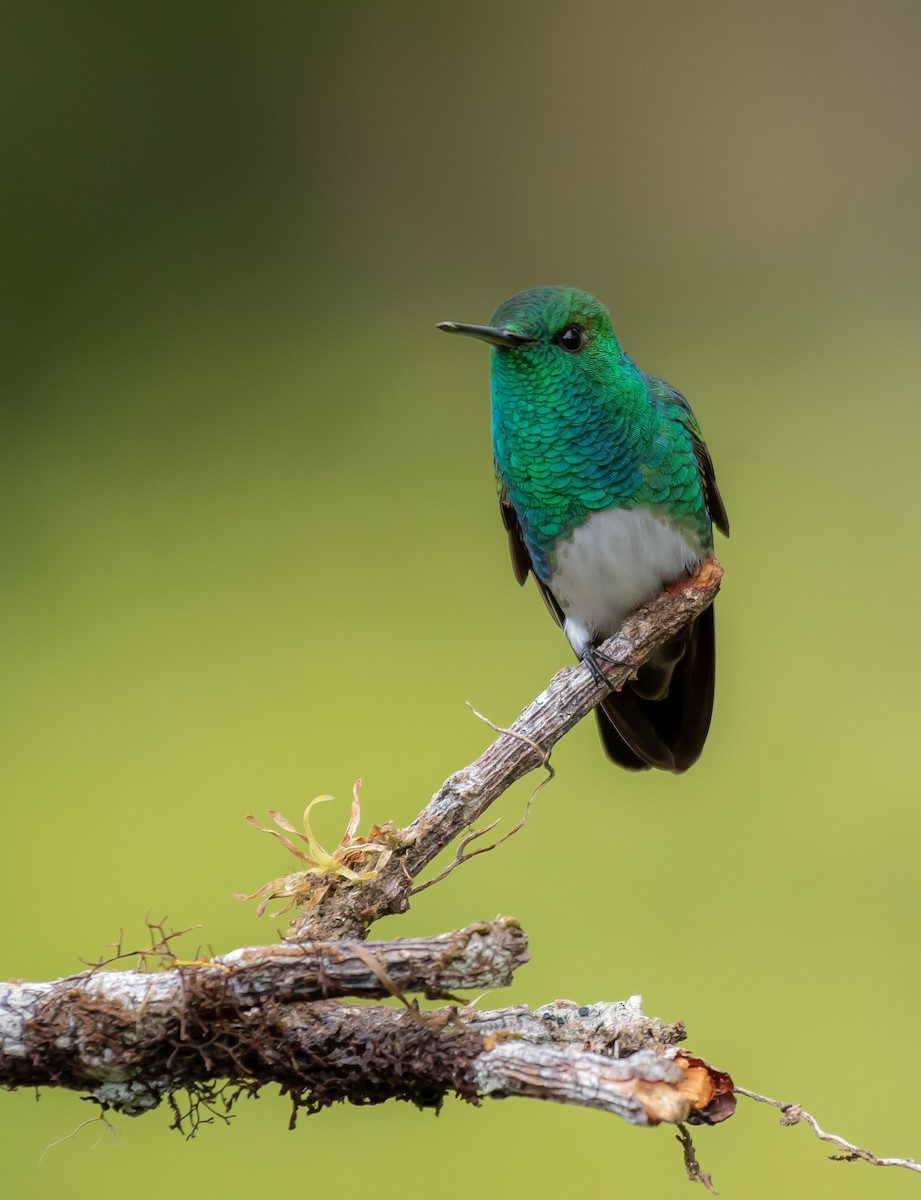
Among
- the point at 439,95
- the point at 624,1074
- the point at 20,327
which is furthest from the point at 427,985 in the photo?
the point at 439,95

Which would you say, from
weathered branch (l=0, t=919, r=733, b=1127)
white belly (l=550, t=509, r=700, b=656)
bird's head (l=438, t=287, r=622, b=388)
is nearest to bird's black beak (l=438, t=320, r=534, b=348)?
bird's head (l=438, t=287, r=622, b=388)

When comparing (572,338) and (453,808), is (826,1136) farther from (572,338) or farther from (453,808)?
(572,338)

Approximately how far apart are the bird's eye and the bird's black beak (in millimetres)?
45

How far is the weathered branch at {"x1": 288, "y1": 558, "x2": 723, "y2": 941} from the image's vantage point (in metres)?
1.05

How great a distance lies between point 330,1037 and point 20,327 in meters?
2.94

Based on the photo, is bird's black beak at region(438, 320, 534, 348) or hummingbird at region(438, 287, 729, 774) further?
hummingbird at region(438, 287, 729, 774)

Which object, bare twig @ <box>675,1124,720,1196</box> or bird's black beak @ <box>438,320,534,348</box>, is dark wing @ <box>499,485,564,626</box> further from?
bare twig @ <box>675,1124,720,1196</box>

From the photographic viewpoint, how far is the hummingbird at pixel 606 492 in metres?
1.52

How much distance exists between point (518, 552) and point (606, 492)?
0.30m

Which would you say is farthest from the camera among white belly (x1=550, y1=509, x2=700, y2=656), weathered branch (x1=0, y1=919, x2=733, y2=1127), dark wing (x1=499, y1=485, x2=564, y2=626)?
dark wing (x1=499, y1=485, x2=564, y2=626)

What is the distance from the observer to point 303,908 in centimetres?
107

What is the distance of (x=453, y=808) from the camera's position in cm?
109

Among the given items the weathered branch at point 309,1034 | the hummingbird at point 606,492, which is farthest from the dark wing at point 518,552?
the weathered branch at point 309,1034

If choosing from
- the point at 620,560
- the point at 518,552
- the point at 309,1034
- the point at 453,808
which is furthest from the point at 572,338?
the point at 309,1034
